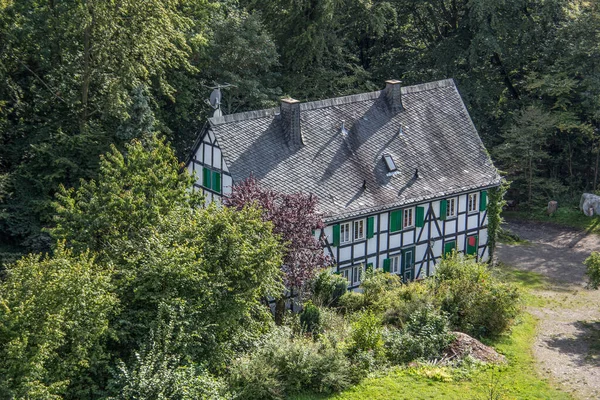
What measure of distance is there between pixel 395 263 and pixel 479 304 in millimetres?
5609

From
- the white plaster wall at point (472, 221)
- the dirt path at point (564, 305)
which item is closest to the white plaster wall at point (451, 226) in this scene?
the white plaster wall at point (472, 221)

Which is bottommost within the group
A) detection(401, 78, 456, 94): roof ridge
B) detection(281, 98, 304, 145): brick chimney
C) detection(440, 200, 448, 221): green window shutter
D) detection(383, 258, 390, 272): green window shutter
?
detection(383, 258, 390, 272): green window shutter

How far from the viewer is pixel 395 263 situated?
32844mm

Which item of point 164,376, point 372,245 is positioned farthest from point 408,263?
point 164,376

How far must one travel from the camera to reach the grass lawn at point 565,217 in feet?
137

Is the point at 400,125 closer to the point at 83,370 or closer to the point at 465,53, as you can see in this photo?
the point at 465,53

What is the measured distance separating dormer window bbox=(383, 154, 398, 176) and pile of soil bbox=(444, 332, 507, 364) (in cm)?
822

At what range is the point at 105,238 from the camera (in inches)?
914

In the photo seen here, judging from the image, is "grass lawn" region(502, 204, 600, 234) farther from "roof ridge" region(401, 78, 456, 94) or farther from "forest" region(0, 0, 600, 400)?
"roof ridge" region(401, 78, 456, 94)

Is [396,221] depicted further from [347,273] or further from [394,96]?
[394,96]

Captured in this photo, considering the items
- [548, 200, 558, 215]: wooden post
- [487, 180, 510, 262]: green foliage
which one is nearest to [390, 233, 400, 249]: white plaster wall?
[487, 180, 510, 262]: green foliage

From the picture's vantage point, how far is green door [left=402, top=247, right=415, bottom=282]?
108ft

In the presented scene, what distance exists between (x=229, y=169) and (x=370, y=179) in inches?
212

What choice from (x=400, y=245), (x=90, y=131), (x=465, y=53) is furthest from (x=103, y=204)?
(x=465, y=53)
